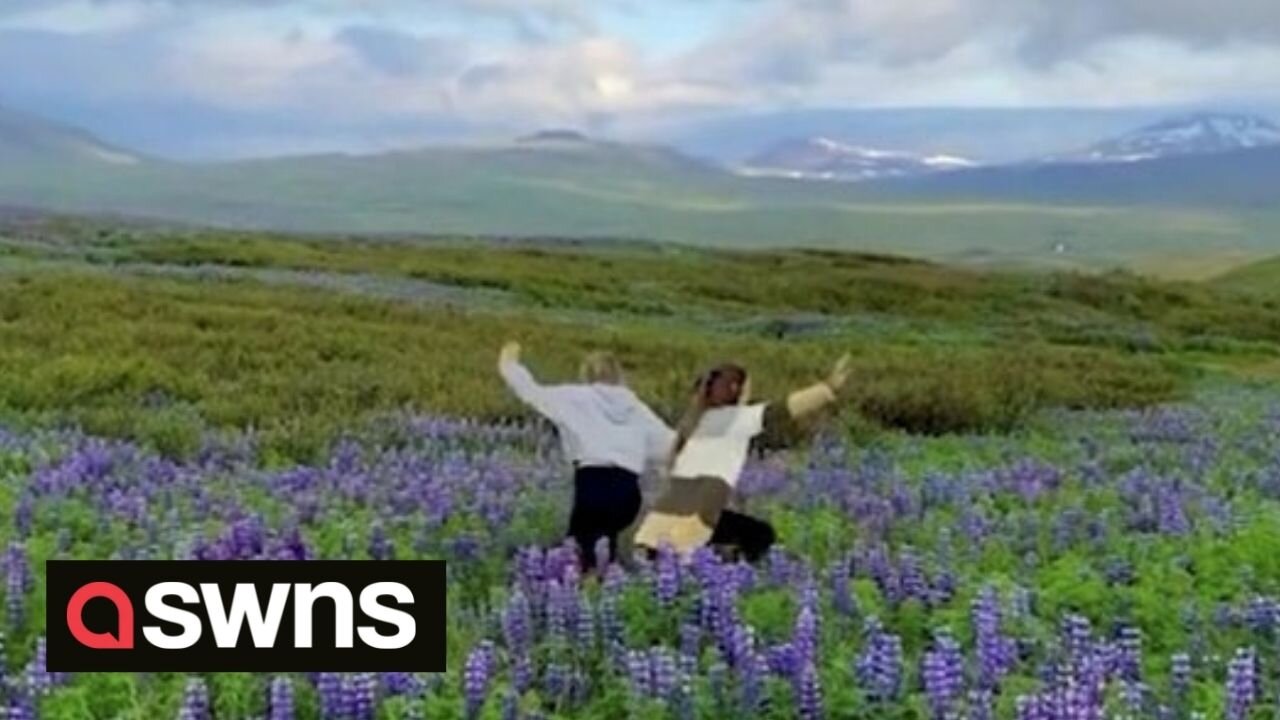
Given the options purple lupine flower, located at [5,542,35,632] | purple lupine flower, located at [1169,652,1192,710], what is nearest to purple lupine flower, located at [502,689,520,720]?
purple lupine flower, located at [1169,652,1192,710]

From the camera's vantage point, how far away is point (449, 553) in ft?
29.2

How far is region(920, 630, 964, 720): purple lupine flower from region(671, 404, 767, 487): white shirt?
10.2 feet

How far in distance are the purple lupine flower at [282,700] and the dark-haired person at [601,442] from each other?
3.31 meters

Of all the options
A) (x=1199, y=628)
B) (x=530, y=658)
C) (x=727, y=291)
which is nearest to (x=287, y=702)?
(x=530, y=658)

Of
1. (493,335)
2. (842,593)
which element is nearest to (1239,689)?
(842,593)

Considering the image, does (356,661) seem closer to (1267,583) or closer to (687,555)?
(687,555)

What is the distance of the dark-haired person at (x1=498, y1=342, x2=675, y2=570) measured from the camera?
941 centimetres

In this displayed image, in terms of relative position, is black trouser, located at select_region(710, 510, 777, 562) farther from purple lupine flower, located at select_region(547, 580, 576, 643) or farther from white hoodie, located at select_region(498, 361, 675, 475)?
purple lupine flower, located at select_region(547, 580, 576, 643)

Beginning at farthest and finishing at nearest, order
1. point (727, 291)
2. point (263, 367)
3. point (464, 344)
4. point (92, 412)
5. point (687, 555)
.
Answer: point (727, 291) < point (464, 344) < point (263, 367) < point (92, 412) < point (687, 555)

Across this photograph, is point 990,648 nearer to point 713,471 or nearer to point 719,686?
point 719,686

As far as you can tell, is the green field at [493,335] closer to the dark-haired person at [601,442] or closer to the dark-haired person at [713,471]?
the dark-haired person at [601,442]

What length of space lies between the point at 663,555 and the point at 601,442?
169 centimetres

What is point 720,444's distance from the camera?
9.61 metres

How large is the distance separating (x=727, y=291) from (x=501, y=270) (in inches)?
257
